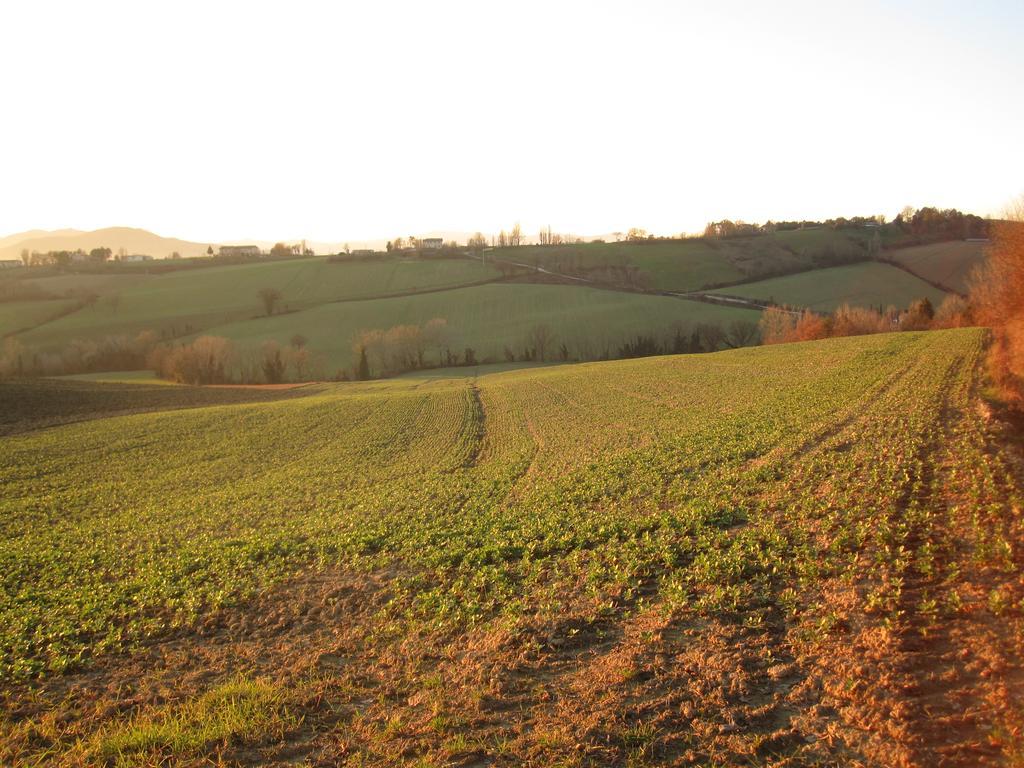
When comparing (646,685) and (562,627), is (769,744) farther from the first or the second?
(562,627)

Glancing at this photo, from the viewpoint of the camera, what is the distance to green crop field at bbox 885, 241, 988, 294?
9294cm

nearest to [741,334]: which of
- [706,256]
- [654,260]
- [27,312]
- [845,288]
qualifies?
[845,288]

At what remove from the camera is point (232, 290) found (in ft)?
397

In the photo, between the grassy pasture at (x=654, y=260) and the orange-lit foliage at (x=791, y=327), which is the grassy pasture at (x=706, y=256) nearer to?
the grassy pasture at (x=654, y=260)

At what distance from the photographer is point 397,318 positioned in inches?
3999

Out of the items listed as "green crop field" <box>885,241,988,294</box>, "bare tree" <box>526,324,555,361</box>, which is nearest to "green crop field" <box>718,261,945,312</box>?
"green crop field" <box>885,241,988,294</box>

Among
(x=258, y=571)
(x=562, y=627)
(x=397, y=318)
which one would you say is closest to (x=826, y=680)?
(x=562, y=627)

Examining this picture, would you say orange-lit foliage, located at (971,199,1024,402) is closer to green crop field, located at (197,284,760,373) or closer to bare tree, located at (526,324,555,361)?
green crop field, located at (197,284,760,373)

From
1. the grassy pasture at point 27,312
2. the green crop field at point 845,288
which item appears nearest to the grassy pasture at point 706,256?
the green crop field at point 845,288

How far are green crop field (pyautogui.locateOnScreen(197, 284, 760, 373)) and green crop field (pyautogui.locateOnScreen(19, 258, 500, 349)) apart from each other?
8.12 m

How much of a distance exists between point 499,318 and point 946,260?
2654 inches

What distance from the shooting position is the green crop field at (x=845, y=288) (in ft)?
306

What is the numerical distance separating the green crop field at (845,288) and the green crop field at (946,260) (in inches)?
Result: 82.9

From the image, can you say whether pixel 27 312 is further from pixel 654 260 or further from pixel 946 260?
pixel 946 260
